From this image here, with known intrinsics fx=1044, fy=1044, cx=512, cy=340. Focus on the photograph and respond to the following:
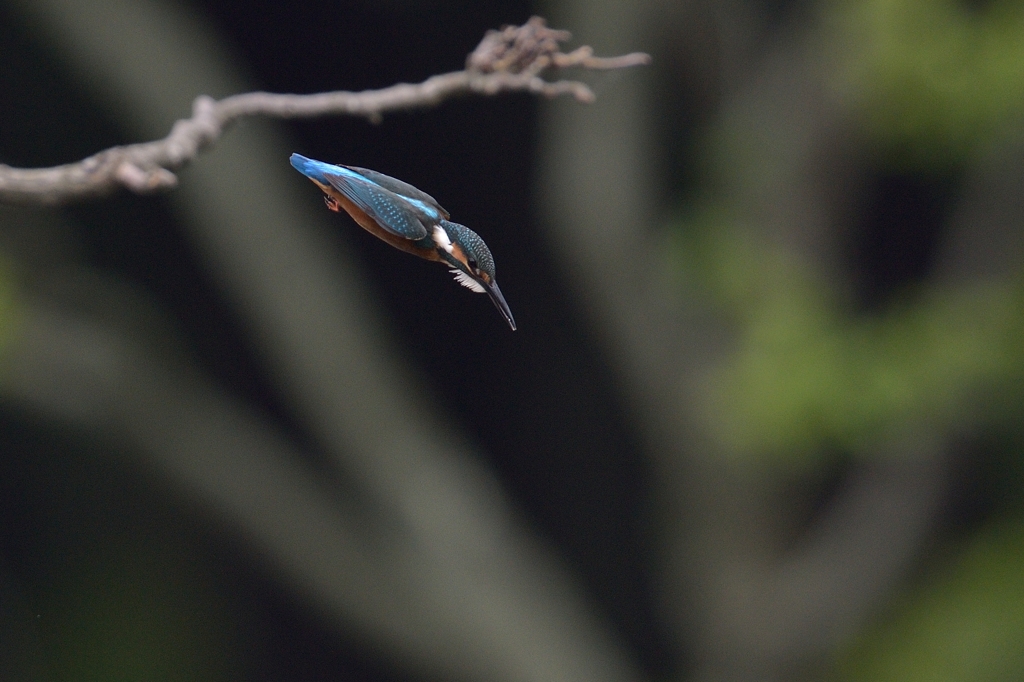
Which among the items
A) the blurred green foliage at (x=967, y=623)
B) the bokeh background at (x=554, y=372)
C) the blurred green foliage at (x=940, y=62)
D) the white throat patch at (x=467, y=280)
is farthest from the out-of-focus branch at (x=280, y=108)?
the blurred green foliage at (x=967, y=623)

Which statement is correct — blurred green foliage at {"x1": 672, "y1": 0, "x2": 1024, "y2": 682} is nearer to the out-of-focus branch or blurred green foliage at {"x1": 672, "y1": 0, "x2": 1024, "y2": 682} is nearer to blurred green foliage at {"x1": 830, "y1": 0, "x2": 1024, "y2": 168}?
blurred green foliage at {"x1": 830, "y1": 0, "x2": 1024, "y2": 168}

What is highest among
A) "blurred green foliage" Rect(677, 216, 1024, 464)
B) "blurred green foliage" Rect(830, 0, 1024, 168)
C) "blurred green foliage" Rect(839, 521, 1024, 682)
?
"blurred green foliage" Rect(830, 0, 1024, 168)

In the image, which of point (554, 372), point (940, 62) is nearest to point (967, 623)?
point (554, 372)

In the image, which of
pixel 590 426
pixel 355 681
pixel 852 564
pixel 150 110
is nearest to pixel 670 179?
pixel 590 426

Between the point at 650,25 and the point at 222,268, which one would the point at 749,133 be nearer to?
the point at 650,25

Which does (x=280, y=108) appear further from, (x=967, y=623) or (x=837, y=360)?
(x=967, y=623)

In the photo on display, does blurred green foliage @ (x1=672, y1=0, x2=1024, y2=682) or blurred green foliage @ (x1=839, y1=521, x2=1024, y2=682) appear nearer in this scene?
blurred green foliage @ (x1=672, y1=0, x2=1024, y2=682)

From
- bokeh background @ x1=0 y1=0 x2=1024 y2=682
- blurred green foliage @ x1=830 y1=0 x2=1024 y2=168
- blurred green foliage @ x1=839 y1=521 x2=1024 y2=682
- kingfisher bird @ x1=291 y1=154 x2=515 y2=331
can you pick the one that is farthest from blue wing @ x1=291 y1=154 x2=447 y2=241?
blurred green foliage @ x1=839 y1=521 x2=1024 y2=682
